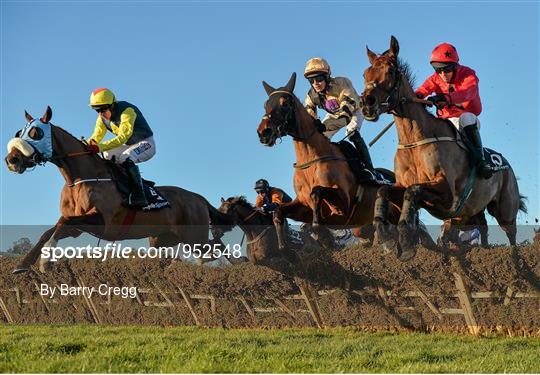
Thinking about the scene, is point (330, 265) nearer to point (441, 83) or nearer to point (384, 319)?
point (384, 319)

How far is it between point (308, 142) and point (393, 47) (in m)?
1.59

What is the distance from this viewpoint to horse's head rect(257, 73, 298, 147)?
8664mm

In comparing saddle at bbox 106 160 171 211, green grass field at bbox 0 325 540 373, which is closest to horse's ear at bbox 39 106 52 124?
saddle at bbox 106 160 171 211

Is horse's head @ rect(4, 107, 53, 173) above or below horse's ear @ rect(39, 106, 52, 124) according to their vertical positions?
Answer: below

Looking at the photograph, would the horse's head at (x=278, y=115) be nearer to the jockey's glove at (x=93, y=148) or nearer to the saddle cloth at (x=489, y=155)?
the saddle cloth at (x=489, y=155)

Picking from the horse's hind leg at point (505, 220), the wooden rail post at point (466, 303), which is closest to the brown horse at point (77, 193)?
the wooden rail post at point (466, 303)

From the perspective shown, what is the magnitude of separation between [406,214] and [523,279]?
1.59m

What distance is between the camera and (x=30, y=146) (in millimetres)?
9680

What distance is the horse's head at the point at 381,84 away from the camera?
7848 millimetres

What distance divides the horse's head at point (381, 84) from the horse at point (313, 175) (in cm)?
121

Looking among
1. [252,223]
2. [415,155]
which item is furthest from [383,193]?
[252,223]

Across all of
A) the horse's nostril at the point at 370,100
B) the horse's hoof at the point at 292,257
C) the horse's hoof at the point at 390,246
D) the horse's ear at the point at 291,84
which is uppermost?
the horse's ear at the point at 291,84

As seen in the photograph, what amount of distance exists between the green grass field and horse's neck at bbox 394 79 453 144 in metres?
2.06

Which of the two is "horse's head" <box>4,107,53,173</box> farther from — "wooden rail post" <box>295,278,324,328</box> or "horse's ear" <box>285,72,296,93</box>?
"wooden rail post" <box>295,278,324,328</box>
